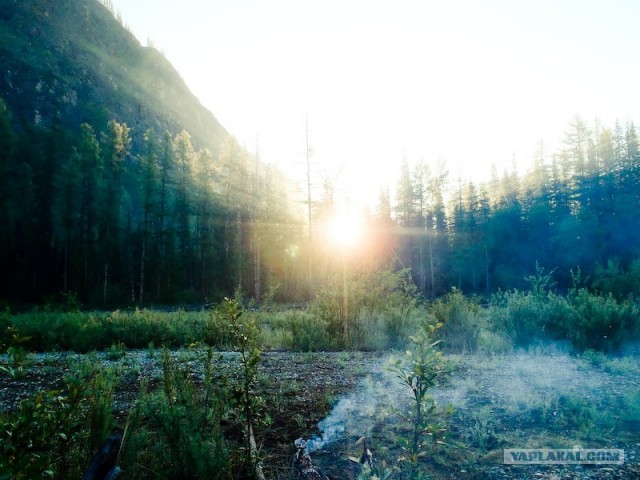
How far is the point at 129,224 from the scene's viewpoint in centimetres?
3183

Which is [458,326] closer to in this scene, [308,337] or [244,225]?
[308,337]

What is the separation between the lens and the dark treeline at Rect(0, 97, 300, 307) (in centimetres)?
2717

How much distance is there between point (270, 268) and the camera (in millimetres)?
32781

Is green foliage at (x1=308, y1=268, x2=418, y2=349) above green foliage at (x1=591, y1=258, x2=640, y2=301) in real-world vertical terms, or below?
above

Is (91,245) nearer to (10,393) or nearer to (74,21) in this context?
(10,393)

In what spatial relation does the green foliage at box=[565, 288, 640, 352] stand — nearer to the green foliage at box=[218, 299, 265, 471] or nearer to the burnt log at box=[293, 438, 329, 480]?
the burnt log at box=[293, 438, 329, 480]

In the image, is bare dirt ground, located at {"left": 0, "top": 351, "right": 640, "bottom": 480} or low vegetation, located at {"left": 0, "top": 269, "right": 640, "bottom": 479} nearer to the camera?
low vegetation, located at {"left": 0, "top": 269, "right": 640, "bottom": 479}

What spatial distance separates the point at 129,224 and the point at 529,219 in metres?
38.8

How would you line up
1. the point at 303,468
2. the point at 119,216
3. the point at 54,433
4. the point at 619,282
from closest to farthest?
the point at 54,433 → the point at 303,468 → the point at 619,282 → the point at 119,216

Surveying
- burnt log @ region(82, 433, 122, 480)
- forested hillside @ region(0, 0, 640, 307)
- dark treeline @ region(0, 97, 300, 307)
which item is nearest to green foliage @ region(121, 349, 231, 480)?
burnt log @ region(82, 433, 122, 480)

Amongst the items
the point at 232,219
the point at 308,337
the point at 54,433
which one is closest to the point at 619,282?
the point at 308,337

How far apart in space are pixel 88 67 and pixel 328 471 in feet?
242

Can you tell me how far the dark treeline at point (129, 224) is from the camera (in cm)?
2717

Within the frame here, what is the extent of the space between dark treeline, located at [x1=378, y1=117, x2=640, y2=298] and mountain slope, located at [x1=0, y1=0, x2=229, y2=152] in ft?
150
